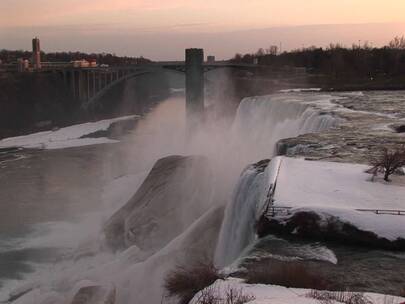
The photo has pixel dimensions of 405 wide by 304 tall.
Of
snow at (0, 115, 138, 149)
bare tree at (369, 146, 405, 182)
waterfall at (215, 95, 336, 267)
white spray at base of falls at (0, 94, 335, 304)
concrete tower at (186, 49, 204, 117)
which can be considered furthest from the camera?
concrete tower at (186, 49, 204, 117)

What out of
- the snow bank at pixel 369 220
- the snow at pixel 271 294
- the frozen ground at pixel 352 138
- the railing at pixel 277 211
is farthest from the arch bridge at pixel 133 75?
the snow at pixel 271 294

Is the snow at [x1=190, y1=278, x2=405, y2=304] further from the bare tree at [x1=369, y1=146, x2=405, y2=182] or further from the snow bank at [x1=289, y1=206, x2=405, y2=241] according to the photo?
the bare tree at [x1=369, y1=146, x2=405, y2=182]

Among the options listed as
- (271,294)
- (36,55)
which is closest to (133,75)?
(36,55)

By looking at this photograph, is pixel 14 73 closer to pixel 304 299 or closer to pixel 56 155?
pixel 56 155

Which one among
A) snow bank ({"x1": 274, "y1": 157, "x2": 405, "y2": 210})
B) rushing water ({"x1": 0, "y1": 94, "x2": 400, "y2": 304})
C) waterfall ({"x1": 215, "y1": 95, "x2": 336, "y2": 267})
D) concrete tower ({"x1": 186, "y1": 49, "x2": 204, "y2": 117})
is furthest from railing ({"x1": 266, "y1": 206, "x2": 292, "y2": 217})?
Answer: concrete tower ({"x1": 186, "y1": 49, "x2": 204, "y2": 117})

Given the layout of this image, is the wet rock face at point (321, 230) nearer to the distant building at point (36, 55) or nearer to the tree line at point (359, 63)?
the tree line at point (359, 63)
